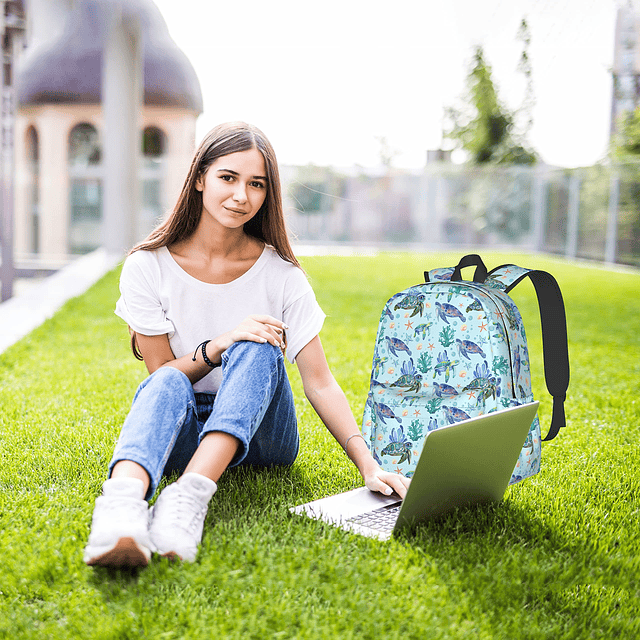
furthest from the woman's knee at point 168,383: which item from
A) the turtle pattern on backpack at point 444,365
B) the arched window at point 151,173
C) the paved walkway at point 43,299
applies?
the arched window at point 151,173

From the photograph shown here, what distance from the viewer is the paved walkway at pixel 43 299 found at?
510cm

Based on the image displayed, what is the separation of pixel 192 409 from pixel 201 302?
1.22ft

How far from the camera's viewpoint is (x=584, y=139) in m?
17.0

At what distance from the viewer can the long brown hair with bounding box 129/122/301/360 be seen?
1967 millimetres

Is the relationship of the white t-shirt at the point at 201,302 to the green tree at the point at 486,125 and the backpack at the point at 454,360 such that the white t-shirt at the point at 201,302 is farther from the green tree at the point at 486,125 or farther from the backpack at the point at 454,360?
the green tree at the point at 486,125

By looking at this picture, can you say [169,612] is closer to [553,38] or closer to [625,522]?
[625,522]

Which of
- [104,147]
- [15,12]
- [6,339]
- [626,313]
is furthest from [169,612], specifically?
[104,147]

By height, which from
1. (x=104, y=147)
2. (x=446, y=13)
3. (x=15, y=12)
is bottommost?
(x=104, y=147)

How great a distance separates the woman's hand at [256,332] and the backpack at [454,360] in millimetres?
539

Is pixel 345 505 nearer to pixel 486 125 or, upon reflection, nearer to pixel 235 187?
pixel 235 187

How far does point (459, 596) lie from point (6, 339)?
3964 millimetres

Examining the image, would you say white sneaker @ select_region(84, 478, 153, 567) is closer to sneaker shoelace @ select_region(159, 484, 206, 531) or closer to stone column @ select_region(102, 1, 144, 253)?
sneaker shoelace @ select_region(159, 484, 206, 531)

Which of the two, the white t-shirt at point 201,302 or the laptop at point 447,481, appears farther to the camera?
the white t-shirt at point 201,302

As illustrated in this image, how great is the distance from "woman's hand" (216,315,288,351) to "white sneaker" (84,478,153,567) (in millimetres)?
472
